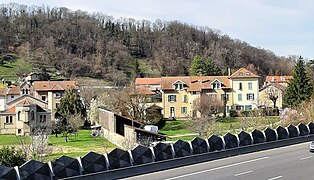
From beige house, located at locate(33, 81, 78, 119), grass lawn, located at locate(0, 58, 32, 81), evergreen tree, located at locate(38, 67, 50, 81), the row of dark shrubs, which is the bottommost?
the row of dark shrubs

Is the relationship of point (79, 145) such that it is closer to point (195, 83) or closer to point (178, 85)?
point (178, 85)

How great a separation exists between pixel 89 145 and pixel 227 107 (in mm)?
38611

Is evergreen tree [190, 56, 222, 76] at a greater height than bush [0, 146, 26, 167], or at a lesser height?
greater

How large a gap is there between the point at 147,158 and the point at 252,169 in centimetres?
477

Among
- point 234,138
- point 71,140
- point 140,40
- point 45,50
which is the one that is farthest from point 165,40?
point 234,138

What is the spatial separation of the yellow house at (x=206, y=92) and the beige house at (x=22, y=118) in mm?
21814

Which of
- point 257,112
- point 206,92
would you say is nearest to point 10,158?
point 257,112

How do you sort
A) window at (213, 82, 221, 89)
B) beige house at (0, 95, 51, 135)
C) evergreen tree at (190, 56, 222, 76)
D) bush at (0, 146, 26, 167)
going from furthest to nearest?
evergreen tree at (190, 56, 222, 76) → window at (213, 82, 221, 89) → beige house at (0, 95, 51, 135) → bush at (0, 146, 26, 167)

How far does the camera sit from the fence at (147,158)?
17.8 m

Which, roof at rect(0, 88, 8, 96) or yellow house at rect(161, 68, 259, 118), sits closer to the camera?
yellow house at rect(161, 68, 259, 118)

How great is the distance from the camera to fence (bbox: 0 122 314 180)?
17.8 m

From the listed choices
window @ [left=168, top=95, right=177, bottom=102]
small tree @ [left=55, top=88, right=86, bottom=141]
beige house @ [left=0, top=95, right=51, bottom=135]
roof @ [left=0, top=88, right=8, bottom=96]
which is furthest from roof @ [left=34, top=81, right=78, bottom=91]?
window @ [left=168, top=95, right=177, bottom=102]

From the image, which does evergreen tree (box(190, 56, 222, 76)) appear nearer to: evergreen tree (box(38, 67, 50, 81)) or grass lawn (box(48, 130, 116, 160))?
evergreen tree (box(38, 67, 50, 81))

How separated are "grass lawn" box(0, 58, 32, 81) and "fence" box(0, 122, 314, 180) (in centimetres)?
11419
